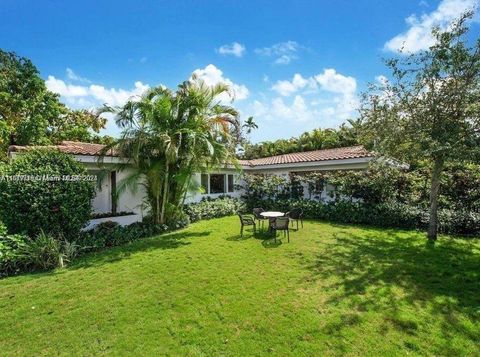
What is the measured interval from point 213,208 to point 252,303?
11536mm

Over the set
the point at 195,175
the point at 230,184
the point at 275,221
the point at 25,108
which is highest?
the point at 25,108

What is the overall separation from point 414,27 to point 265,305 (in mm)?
11970

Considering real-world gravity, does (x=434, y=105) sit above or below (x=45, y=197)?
above

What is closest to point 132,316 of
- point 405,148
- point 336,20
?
point 405,148

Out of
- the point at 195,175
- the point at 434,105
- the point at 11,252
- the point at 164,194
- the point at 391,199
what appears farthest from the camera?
the point at 195,175

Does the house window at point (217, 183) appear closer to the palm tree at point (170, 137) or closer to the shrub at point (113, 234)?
the palm tree at point (170, 137)

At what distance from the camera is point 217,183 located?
20.0 m

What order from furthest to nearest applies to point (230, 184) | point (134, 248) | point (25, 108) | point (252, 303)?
point (25, 108) < point (230, 184) < point (134, 248) < point (252, 303)

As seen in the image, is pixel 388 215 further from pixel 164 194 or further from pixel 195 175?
pixel 164 194

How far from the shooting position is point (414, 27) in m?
Result: 10.9

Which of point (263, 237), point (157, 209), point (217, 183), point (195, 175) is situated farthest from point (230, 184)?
point (263, 237)

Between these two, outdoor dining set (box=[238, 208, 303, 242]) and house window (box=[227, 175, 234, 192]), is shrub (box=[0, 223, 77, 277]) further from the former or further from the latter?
house window (box=[227, 175, 234, 192])

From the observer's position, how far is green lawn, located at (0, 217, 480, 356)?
15.2 ft

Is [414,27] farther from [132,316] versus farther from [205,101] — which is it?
[132,316]
